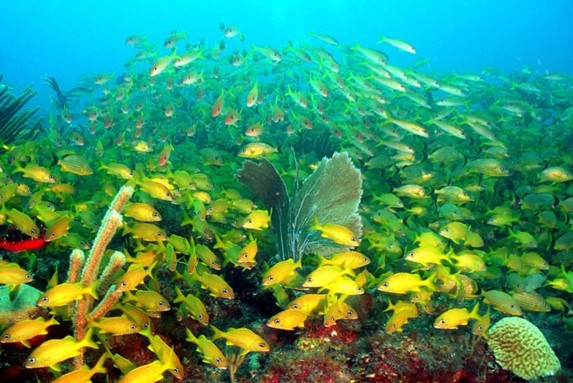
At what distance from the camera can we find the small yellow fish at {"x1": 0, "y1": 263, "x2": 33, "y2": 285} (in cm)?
361

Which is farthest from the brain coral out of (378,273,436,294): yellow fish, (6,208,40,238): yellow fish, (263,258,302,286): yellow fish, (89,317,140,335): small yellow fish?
(6,208,40,238): yellow fish

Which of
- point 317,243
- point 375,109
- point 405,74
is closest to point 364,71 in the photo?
point 405,74

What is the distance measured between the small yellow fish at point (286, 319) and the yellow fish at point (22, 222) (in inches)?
116

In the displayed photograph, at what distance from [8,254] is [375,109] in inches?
312

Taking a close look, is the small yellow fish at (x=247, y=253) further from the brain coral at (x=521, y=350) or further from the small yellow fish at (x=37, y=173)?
the small yellow fish at (x=37, y=173)

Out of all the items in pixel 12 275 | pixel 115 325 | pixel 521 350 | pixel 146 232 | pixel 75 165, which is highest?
pixel 75 165

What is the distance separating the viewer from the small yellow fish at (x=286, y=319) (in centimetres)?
399

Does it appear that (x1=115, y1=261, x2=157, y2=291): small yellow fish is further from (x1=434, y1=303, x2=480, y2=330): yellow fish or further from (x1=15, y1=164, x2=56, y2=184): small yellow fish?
(x1=15, y1=164, x2=56, y2=184): small yellow fish

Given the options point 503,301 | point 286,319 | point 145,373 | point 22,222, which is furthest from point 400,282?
point 22,222

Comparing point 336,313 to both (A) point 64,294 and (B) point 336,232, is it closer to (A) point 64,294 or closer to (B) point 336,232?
(B) point 336,232

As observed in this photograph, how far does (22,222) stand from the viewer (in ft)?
15.4

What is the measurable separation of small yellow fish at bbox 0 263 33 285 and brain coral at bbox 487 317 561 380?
488cm

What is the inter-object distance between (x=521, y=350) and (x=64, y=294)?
4.70 meters

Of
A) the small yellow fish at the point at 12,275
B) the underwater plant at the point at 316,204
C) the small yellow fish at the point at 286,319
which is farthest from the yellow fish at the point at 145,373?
the underwater plant at the point at 316,204
